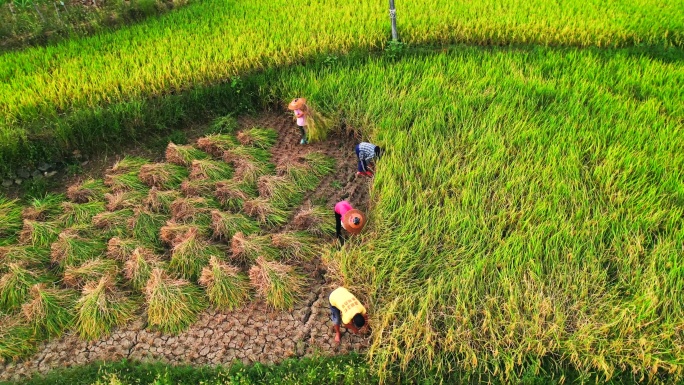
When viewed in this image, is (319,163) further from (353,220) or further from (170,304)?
(170,304)

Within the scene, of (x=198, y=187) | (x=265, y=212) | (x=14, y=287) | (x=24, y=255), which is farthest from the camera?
(x=198, y=187)

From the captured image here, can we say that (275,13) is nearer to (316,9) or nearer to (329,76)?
(316,9)

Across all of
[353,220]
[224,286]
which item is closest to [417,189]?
[353,220]

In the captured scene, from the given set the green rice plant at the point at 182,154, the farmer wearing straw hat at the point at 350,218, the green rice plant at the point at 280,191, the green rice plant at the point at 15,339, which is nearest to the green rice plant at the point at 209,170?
the green rice plant at the point at 182,154

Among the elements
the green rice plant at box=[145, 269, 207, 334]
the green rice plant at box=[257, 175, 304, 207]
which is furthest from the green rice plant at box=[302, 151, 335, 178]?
the green rice plant at box=[145, 269, 207, 334]

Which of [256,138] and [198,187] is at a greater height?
[256,138]

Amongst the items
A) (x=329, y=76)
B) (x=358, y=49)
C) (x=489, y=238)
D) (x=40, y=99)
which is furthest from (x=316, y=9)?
(x=489, y=238)
